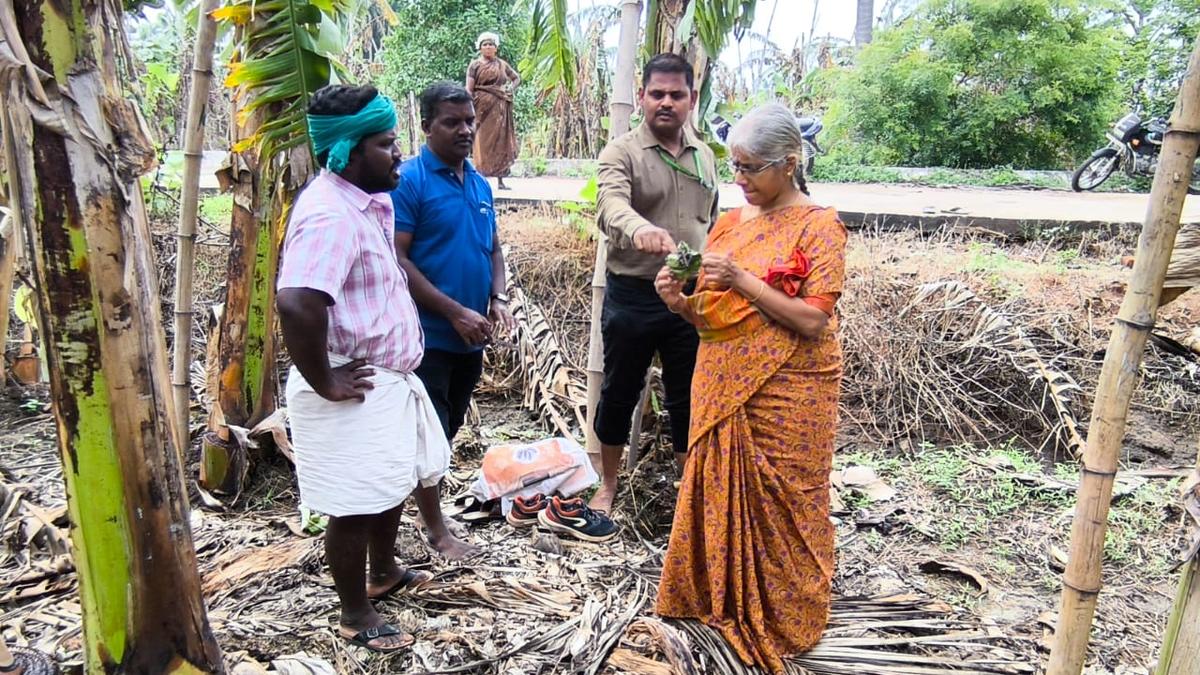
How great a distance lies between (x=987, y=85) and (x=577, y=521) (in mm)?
10357

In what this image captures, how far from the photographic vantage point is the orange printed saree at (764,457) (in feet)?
8.08

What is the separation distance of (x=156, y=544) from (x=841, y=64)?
49.0 ft

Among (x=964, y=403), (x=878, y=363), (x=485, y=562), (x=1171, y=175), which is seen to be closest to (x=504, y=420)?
(x=485, y=562)

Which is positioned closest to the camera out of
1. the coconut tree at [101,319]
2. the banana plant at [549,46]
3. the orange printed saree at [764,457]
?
the coconut tree at [101,319]

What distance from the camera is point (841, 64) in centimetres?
1462

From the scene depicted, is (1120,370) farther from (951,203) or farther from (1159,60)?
(1159,60)

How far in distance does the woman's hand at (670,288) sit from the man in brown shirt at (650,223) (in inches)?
16.4

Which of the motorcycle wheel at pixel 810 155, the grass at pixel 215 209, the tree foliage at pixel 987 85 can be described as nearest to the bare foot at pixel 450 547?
the grass at pixel 215 209

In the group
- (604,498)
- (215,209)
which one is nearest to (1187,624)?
(604,498)

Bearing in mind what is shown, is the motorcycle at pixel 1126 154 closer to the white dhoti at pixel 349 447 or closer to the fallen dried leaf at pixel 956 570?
the fallen dried leaf at pixel 956 570

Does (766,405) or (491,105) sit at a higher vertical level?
(491,105)

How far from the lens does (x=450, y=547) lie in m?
3.08

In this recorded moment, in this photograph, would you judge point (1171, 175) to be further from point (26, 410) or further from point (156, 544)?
point (26, 410)

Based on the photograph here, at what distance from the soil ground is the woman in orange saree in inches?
9.8
